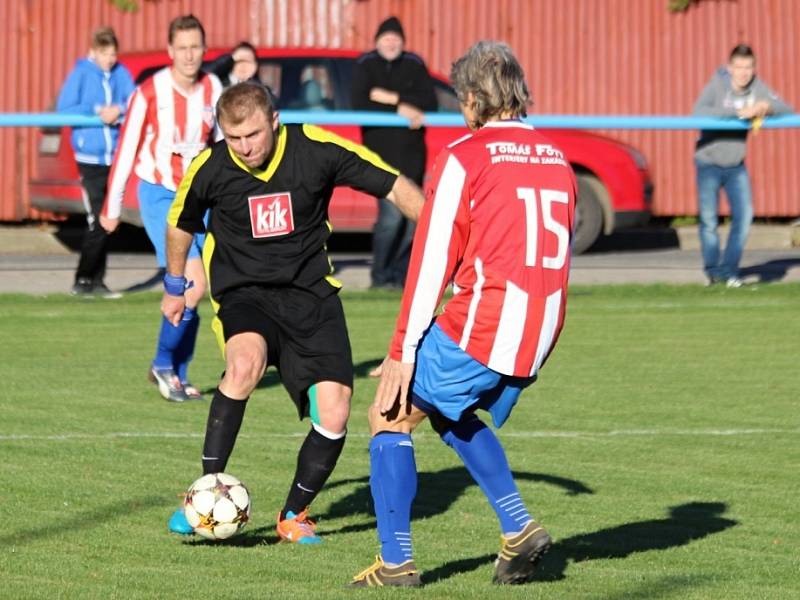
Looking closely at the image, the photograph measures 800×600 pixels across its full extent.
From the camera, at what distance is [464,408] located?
19.0 ft

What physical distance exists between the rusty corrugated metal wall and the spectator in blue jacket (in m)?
4.67

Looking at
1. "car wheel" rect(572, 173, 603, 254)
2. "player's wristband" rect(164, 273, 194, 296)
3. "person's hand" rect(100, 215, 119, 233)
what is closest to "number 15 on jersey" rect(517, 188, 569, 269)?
"player's wristband" rect(164, 273, 194, 296)

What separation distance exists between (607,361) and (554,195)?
20.7ft

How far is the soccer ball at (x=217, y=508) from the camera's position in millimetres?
6520

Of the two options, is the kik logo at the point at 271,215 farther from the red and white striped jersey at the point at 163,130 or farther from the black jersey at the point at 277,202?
the red and white striped jersey at the point at 163,130

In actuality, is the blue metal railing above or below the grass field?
above

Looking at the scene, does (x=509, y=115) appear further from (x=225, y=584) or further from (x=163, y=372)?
(x=163, y=372)

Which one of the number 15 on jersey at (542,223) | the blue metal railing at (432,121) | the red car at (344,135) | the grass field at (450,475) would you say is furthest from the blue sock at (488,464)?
the red car at (344,135)

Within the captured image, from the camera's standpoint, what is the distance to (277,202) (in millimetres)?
6945

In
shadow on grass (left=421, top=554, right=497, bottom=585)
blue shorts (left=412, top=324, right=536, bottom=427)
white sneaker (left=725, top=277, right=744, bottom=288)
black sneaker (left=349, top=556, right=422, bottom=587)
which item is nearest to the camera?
blue shorts (left=412, top=324, right=536, bottom=427)

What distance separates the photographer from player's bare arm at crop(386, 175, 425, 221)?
22.1 ft

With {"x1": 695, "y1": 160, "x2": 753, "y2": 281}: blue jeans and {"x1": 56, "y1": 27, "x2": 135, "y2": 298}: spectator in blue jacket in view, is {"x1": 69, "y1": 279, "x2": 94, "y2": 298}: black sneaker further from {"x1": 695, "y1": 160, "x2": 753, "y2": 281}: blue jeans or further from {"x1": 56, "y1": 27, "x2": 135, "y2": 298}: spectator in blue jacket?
{"x1": 695, "y1": 160, "x2": 753, "y2": 281}: blue jeans

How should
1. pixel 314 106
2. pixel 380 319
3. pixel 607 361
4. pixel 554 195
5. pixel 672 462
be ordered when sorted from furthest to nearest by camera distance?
pixel 314 106 < pixel 380 319 < pixel 607 361 < pixel 672 462 < pixel 554 195

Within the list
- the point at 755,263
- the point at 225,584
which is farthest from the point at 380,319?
the point at 225,584
